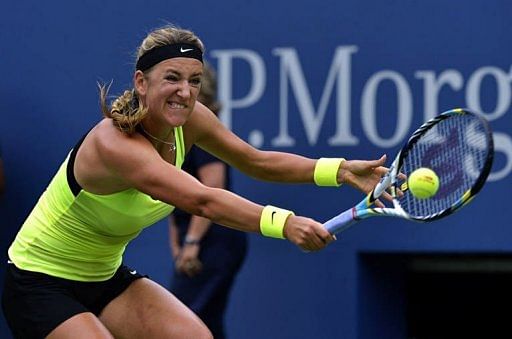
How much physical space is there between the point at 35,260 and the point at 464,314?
3.16 meters


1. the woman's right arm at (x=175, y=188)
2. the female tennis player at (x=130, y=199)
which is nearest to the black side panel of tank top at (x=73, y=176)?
the female tennis player at (x=130, y=199)

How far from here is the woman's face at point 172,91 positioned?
14.3ft

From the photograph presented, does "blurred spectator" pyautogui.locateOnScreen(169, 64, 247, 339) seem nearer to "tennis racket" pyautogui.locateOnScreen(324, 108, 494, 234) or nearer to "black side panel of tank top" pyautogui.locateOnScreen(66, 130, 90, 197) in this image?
"tennis racket" pyautogui.locateOnScreen(324, 108, 494, 234)

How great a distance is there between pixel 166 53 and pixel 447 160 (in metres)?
1.02

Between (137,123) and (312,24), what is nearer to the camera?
(137,123)

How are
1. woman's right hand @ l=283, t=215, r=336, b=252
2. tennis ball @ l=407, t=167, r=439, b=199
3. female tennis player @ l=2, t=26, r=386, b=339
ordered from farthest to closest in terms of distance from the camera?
1. female tennis player @ l=2, t=26, r=386, b=339
2. tennis ball @ l=407, t=167, r=439, b=199
3. woman's right hand @ l=283, t=215, r=336, b=252

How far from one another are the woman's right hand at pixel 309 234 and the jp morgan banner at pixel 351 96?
228 cm

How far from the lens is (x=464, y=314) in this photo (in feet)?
23.5

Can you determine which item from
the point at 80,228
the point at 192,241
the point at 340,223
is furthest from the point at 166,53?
the point at 192,241

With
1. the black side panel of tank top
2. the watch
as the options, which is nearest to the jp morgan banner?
the watch

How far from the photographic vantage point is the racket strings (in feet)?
14.4

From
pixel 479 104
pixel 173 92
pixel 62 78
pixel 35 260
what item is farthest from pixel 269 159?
pixel 62 78

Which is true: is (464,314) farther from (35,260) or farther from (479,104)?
(35,260)

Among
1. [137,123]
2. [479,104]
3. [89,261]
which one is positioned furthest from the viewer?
[479,104]
